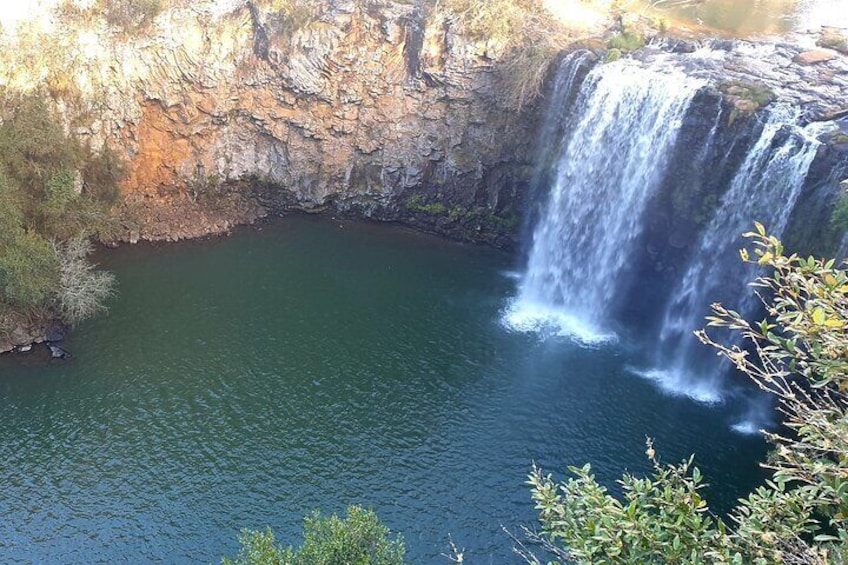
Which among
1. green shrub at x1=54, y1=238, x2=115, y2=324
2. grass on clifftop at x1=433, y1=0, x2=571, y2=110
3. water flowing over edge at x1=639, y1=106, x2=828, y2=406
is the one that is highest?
grass on clifftop at x1=433, y1=0, x2=571, y2=110

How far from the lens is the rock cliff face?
3834 cm

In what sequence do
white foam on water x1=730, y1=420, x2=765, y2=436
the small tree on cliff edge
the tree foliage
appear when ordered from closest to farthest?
the small tree on cliff edge → the tree foliage → white foam on water x1=730, y1=420, x2=765, y2=436

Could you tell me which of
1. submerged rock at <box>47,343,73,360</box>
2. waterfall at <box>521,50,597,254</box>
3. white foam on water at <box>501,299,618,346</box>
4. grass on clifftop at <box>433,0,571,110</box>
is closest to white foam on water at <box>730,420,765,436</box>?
white foam on water at <box>501,299,618,346</box>

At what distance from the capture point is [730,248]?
98.4 feet

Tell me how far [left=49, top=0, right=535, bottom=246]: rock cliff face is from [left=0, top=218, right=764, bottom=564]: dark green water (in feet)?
18.5

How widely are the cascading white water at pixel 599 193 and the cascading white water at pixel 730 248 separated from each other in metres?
3.40

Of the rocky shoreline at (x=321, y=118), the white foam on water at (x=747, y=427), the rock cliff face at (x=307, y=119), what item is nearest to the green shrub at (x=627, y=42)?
the rocky shoreline at (x=321, y=118)

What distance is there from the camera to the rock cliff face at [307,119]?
1510 inches

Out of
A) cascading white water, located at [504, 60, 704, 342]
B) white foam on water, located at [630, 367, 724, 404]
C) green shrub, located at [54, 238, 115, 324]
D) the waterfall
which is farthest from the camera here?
the waterfall

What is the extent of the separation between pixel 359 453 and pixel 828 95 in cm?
2390

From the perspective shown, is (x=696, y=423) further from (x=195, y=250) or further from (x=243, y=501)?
(x=195, y=250)

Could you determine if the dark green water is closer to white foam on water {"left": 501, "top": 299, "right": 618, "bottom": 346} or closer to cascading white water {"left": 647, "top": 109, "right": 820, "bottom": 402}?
white foam on water {"left": 501, "top": 299, "right": 618, "bottom": 346}

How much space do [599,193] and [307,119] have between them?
56.3 ft

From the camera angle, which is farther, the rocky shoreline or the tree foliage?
the rocky shoreline
